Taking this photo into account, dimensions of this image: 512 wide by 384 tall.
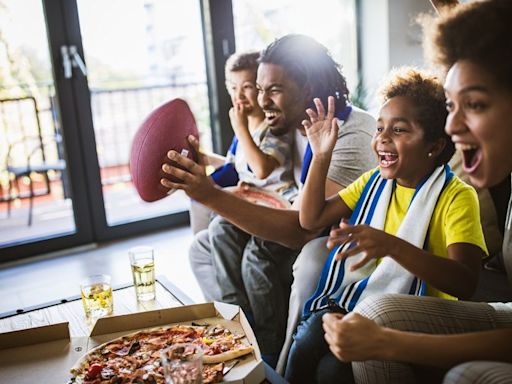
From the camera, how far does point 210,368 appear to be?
1.22 m

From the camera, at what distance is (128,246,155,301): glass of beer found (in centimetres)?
172

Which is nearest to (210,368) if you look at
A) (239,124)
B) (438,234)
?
(438,234)

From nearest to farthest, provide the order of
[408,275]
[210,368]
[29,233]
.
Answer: [210,368]
[408,275]
[29,233]

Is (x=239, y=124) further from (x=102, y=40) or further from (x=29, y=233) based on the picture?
(x=29, y=233)

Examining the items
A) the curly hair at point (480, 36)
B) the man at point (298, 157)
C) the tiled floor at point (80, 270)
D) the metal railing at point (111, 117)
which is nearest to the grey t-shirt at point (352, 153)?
the man at point (298, 157)

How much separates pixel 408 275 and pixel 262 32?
2900 mm

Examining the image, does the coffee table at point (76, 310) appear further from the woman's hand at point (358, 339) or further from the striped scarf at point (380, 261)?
the woman's hand at point (358, 339)

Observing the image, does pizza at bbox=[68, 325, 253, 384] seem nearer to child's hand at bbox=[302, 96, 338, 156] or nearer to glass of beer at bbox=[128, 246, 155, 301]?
glass of beer at bbox=[128, 246, 155, 301]

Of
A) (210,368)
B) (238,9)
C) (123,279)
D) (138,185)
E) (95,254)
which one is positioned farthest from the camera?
(238,9)

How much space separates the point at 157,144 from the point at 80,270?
6.06 ft

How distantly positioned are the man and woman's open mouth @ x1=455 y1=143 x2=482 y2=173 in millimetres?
729

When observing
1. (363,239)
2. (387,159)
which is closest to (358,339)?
(363,239)

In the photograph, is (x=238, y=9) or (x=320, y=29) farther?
(x=320, y=29)

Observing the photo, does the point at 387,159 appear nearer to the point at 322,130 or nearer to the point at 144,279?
the point at 322,130
